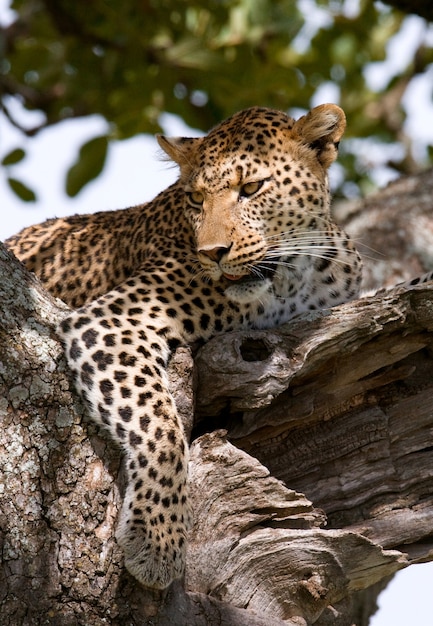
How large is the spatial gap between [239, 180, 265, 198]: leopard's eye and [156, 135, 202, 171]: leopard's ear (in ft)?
2.20

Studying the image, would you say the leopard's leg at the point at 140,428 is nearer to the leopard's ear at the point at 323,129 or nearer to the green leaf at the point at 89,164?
the leopard's ear at the point at 323,129

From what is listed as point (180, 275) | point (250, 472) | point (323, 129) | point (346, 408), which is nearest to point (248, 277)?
point (180, 275)

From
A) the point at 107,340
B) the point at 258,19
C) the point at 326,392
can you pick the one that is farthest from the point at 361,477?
the point at 258,19

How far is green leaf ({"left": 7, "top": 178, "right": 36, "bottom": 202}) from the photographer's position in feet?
38.1

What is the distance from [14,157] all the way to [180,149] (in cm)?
402

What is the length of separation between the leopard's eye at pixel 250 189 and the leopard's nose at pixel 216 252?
650 mm

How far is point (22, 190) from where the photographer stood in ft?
38.2

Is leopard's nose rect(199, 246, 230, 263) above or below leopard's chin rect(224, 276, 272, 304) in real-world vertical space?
above

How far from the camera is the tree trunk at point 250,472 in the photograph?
5.29 meters

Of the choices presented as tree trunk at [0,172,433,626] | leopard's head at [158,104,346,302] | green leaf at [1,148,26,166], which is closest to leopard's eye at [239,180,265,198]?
leopard's head at [158,104,346,302]

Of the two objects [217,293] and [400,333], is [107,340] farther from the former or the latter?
[400,333]

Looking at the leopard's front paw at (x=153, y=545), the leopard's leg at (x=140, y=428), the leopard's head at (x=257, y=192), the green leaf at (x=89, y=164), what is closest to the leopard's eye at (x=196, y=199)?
the leopard's head at (x=257, y=192)

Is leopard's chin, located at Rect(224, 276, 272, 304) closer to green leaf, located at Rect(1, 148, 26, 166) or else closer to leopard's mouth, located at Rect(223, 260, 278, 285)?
leopard's mouth, located at Rect(223, 260, 278, 285)

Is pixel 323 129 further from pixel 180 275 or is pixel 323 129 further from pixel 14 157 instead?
pixel 14 157
